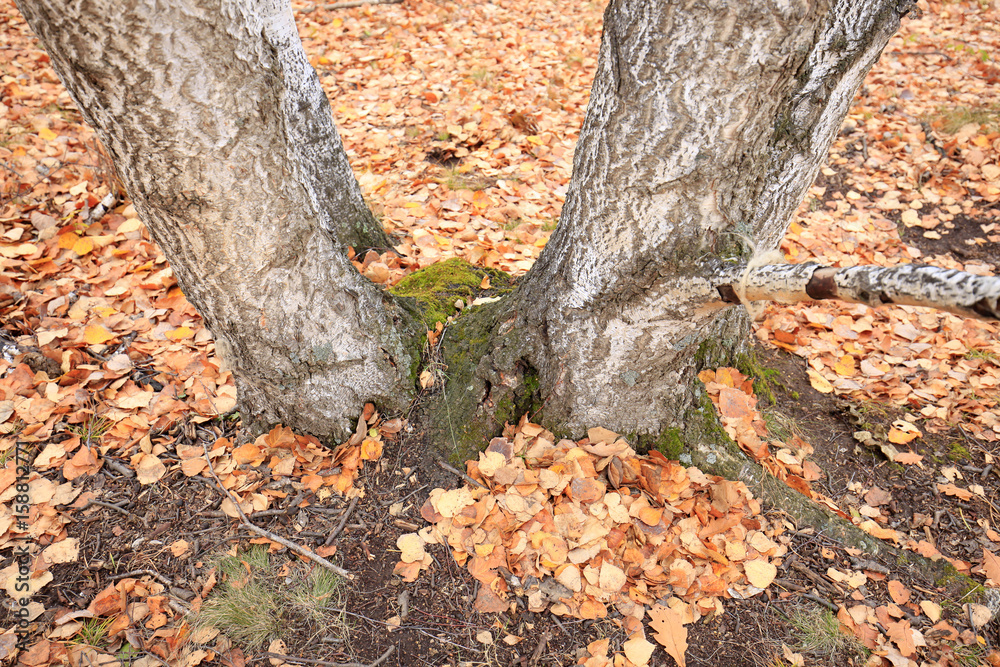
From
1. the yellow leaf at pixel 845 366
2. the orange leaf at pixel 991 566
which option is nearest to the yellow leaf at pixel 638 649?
the orange leaf at pixel 991 566

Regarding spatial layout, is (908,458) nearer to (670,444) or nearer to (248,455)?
(670,444)

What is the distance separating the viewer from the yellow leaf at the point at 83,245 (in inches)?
121

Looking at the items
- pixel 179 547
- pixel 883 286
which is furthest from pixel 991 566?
pixel 179 547

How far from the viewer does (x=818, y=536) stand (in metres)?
2.12

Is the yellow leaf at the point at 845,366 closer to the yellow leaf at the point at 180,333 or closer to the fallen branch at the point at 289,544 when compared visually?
the fallen branch at the point at 289,544

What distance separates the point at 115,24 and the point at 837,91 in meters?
1.76

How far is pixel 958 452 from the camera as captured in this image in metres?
2.50

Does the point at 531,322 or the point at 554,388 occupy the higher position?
the point at 531,322

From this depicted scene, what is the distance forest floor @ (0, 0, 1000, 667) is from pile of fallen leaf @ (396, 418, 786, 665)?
0.03ft

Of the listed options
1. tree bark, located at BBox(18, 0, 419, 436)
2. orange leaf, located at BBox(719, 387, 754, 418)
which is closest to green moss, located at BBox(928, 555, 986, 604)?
orange leaf, located at BBox(719, 387, 754, 418)

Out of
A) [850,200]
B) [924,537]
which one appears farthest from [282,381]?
[850,200]

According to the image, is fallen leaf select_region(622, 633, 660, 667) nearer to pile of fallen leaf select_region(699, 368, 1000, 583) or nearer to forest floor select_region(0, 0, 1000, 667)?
forest floor select_region(0, 0, 1000, 667)

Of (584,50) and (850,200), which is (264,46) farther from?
(584,50)

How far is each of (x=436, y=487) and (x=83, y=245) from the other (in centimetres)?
247
